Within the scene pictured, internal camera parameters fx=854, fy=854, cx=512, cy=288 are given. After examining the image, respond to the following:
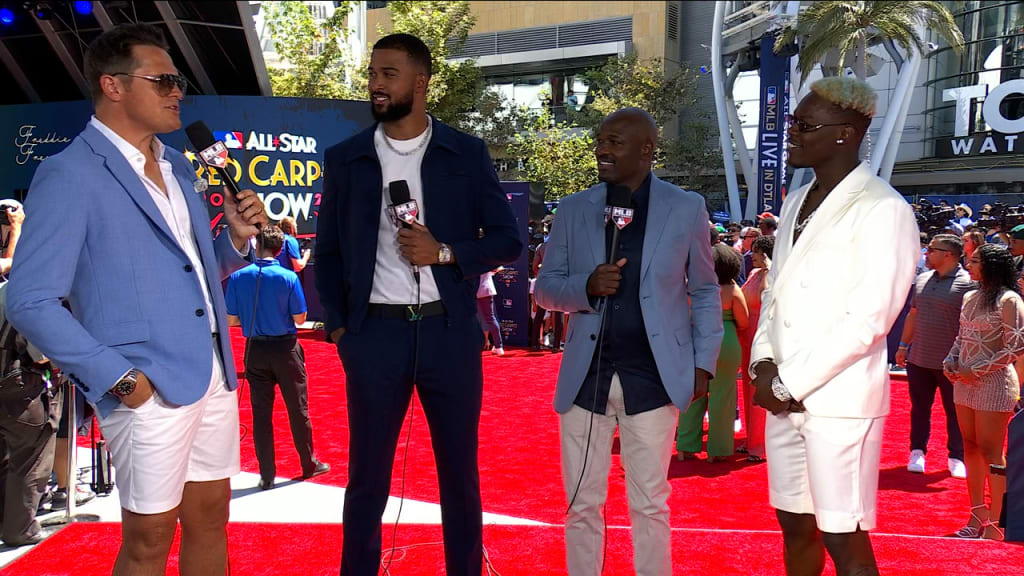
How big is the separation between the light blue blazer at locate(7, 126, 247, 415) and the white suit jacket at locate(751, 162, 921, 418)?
5.77 feet

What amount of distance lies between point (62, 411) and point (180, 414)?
314cm

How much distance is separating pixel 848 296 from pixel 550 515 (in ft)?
9.96

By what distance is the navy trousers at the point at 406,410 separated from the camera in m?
2.93

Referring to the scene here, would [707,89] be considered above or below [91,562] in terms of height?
above

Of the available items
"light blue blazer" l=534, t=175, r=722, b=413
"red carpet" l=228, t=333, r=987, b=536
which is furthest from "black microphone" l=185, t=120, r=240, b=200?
"red carpet" l=228, t=333, r=987, b=536

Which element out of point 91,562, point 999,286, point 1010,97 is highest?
point 1010,97

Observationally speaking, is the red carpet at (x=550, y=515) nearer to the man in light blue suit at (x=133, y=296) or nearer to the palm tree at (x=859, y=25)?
the man in light blue suit at (x=133, y=296)

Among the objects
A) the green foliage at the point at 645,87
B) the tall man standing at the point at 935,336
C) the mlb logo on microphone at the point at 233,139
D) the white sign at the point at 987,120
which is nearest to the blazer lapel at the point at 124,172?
the tall man standing at the point at 935,336

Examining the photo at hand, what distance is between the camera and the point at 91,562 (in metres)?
4.14

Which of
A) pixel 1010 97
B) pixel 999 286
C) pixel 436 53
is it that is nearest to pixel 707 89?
pixel 1010 97

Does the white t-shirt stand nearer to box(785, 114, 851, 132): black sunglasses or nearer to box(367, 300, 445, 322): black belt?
box(367, 300, 445, 322): black belt

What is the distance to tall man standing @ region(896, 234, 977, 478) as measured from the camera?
6123mm

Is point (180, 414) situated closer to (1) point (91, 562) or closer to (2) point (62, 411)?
(1) point (91, 562)

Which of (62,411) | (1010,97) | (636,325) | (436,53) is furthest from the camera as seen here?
(1010,97)
